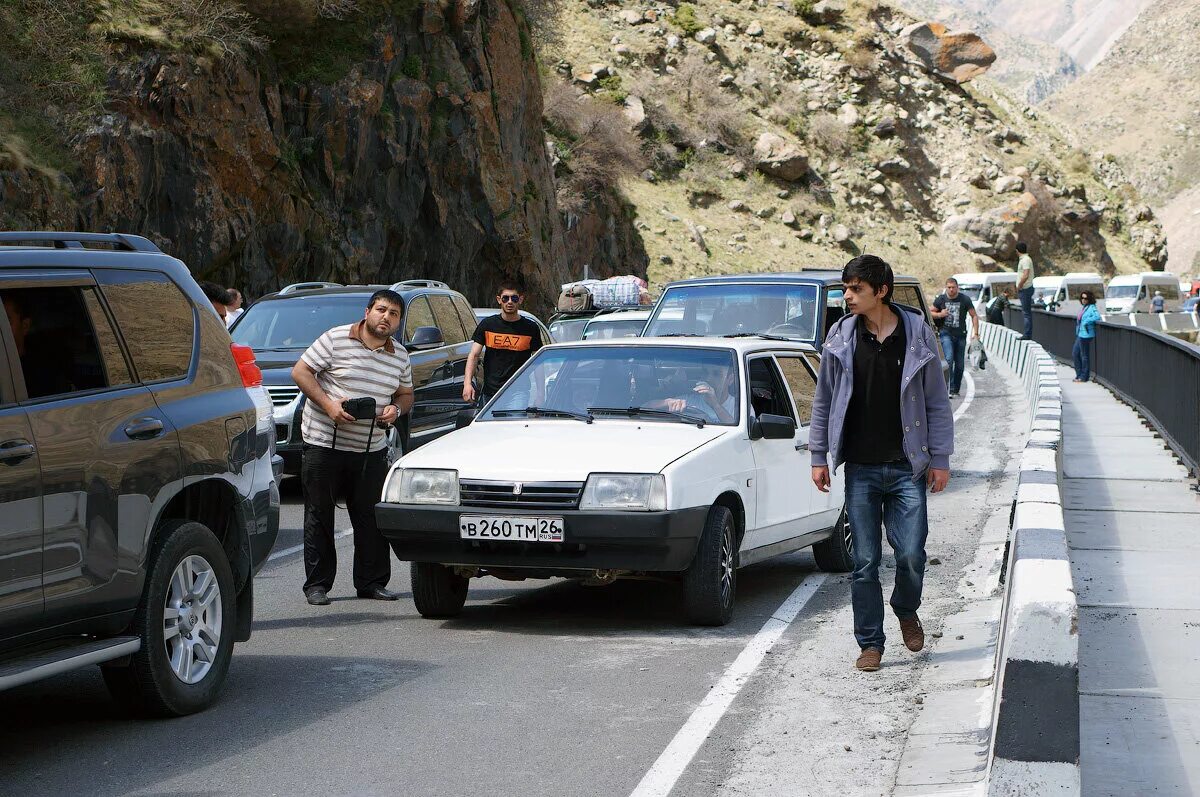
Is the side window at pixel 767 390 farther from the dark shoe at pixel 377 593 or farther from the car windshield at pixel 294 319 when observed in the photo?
the car windshield at pixel 294 319

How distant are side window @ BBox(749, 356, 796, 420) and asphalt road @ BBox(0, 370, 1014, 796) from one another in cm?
113

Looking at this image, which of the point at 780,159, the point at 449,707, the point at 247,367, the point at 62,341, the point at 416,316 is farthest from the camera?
the point at 780,159

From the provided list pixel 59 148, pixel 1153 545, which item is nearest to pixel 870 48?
pixel 59 148

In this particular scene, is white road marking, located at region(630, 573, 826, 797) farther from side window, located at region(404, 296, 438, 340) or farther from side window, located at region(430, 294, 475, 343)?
side window, located at region(430, 294, 475, 343)

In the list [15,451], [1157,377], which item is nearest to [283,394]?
[15,451]

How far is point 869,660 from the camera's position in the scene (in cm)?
→ 712

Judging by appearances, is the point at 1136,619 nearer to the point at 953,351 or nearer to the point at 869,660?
the point at 869,660

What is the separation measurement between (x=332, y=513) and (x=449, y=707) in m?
2.82

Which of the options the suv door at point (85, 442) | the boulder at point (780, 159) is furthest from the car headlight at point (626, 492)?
the boulder at point (780, 159)

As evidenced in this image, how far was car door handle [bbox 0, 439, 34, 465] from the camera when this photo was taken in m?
5.13

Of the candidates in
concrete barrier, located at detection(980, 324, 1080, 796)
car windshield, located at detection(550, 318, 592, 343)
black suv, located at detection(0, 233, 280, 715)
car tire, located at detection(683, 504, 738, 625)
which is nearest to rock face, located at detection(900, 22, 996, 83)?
car windshield, located at detection(550, 318, 592, 343)

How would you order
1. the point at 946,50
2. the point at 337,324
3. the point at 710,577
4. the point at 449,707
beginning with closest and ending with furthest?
the point at 449,707, the point at 710,577, the point at 337,324, the point at 946,50

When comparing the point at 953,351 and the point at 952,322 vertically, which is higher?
the point at 952,322

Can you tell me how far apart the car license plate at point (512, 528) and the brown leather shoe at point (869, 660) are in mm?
1586
